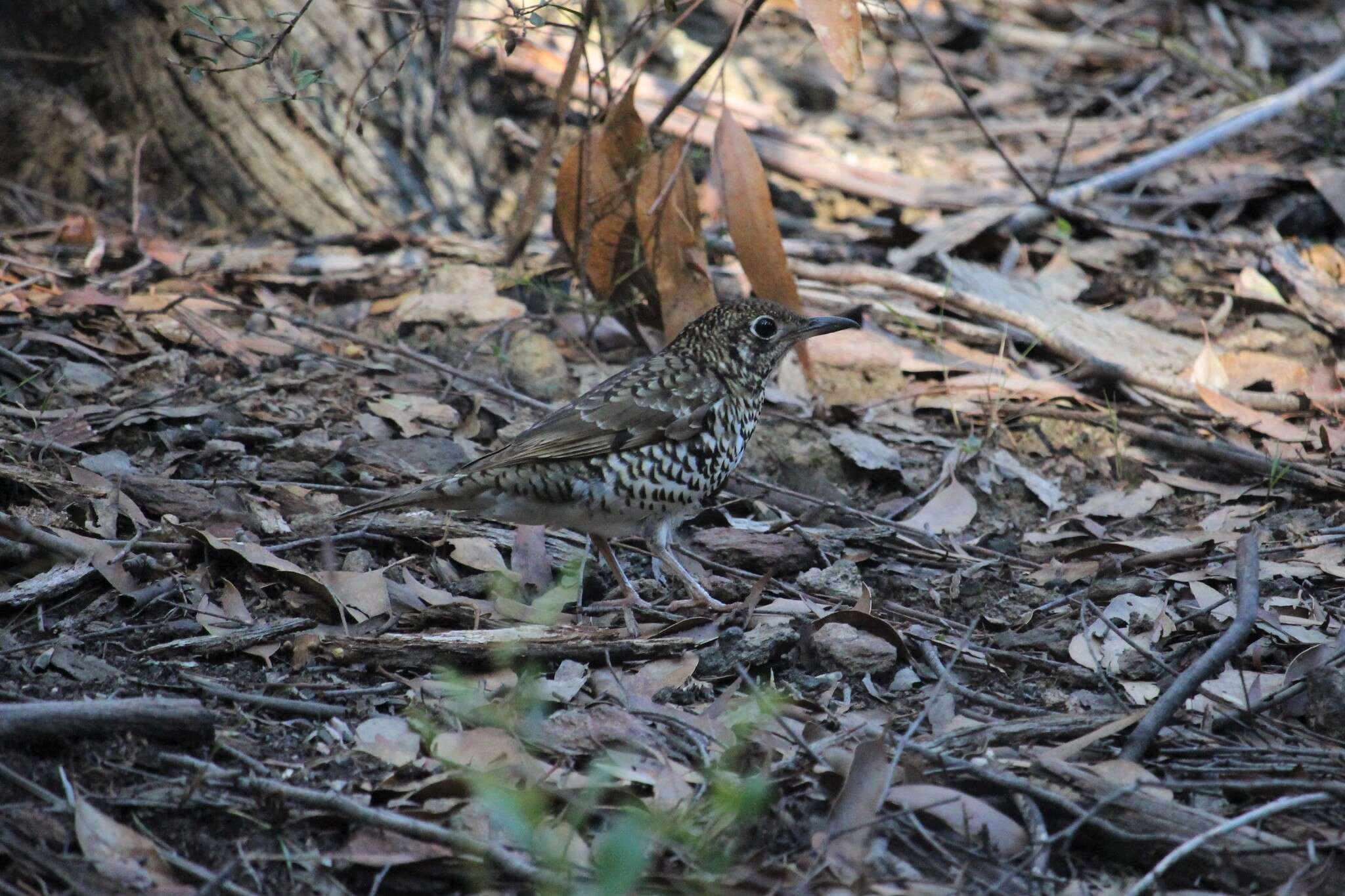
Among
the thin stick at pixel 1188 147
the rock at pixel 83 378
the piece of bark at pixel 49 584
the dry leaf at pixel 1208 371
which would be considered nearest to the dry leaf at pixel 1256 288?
the dry leaf at pixel 1208 371

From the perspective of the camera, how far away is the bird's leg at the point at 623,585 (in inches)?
183

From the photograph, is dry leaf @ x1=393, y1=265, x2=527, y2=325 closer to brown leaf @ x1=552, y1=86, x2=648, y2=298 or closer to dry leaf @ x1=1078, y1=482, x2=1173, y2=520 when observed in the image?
brown leaf @ x1=552, y1=86, x2=648, y2=298

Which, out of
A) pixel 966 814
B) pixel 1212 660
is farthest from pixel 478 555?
pixel 1212 660

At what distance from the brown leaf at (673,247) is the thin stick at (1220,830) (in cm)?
373

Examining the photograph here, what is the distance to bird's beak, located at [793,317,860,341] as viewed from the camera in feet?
18.1

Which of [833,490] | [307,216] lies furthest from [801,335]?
[307,216]

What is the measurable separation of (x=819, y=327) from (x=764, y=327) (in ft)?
0.80

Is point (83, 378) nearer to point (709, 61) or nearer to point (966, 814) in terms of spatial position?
point (709, 61)

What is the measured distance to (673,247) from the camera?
6.37 meters

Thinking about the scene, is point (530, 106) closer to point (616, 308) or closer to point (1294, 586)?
point (616, 308)

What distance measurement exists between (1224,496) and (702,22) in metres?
5.82

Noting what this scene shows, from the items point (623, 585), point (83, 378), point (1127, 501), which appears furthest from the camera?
point (1127, 501)

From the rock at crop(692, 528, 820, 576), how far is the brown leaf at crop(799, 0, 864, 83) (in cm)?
188

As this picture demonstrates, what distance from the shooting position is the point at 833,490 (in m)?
5.95
